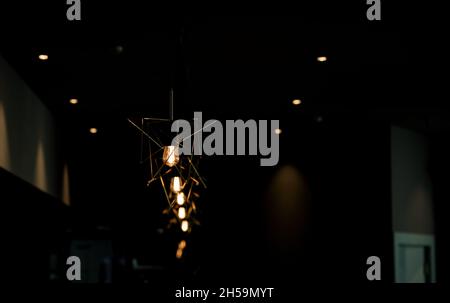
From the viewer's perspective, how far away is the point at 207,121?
919 cm

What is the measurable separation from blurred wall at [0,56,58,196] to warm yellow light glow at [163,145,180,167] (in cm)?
221

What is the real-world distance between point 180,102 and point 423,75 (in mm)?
3462

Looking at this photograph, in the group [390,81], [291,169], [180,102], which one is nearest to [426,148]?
[291,169]

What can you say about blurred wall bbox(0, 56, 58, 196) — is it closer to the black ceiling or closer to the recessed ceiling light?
the black ceiling

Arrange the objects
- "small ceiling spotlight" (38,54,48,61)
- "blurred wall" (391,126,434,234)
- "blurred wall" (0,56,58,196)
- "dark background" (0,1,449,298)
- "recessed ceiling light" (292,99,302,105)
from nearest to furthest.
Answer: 1. "dark background" (0,1,449,298)
2. "blurred wall" (0,56,58,196)
3. "small ceiling spotlight" (38,54,48,61)
4. "recessed ceiling light" (292,99,302,105)
5. "blurred wall" (391,126,434,234)

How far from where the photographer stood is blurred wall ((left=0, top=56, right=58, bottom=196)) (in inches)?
254

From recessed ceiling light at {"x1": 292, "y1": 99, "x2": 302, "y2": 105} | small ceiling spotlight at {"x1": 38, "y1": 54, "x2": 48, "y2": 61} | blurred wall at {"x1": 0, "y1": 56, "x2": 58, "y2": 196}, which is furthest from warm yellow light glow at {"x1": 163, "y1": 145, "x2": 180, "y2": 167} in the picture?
recessed ceiling light at {"x1": 292, "y1": 99, "x2": 302, "y2": 105}

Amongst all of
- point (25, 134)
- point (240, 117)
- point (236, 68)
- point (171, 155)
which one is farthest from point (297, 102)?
point (171, 155)

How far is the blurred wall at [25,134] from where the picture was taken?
6457 mm

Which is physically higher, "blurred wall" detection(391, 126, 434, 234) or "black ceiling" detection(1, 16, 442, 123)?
"black ceiling" detection(1, 16, 442, 123)

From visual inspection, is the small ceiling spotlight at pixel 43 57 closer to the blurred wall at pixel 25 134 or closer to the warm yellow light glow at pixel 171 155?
the blurred wall at pixel 25 134

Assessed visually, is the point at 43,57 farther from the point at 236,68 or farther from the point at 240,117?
the point at 240,117

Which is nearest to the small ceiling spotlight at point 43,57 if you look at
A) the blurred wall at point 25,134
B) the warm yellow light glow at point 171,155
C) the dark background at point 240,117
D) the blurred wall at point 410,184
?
the dark background at point 240,117

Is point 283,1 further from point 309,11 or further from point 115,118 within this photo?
point 115,118
